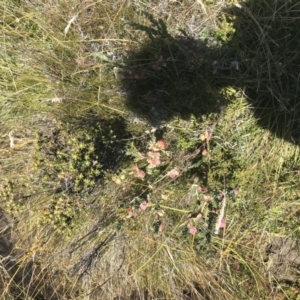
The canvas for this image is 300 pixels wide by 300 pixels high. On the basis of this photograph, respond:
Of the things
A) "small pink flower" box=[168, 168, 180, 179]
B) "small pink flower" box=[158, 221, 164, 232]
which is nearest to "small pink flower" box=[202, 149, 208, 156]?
"small pink flower" box=[168, 168, 180, 179]

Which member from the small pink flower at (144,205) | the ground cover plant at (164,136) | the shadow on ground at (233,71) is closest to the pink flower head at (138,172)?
the ground cover plant at (164,136)

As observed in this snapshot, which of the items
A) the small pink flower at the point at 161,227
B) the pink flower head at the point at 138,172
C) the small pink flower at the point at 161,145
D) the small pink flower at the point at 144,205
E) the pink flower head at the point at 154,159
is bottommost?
the small pink flower at the point at 161,227

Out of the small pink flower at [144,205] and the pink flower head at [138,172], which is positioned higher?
the pink flower head at [138,172]

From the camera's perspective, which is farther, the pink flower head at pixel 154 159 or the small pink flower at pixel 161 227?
the small pink flower at pixel 161 227

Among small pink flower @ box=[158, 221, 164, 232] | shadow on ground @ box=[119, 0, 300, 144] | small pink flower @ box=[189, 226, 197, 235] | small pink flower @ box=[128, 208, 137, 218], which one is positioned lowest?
small pink flower @ box=[158, 221, 164, 232]

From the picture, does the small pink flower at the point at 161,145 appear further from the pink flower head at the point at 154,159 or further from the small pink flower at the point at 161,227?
the small pink flower at the point at 161,227

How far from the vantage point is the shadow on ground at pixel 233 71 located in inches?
79.9

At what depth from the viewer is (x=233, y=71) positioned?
210 cm

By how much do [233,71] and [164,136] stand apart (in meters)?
0.54

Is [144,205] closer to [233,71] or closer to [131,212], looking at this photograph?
[131,212]

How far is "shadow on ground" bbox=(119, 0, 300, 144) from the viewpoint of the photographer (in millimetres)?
2029

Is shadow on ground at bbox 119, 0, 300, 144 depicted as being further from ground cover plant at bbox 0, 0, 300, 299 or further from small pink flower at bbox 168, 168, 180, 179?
small pink flower at bbox 168, 168, 180, 179

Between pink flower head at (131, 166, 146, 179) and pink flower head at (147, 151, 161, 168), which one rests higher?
pink flower head at (147, 151, 161, 168)

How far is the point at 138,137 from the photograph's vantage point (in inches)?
83.1
